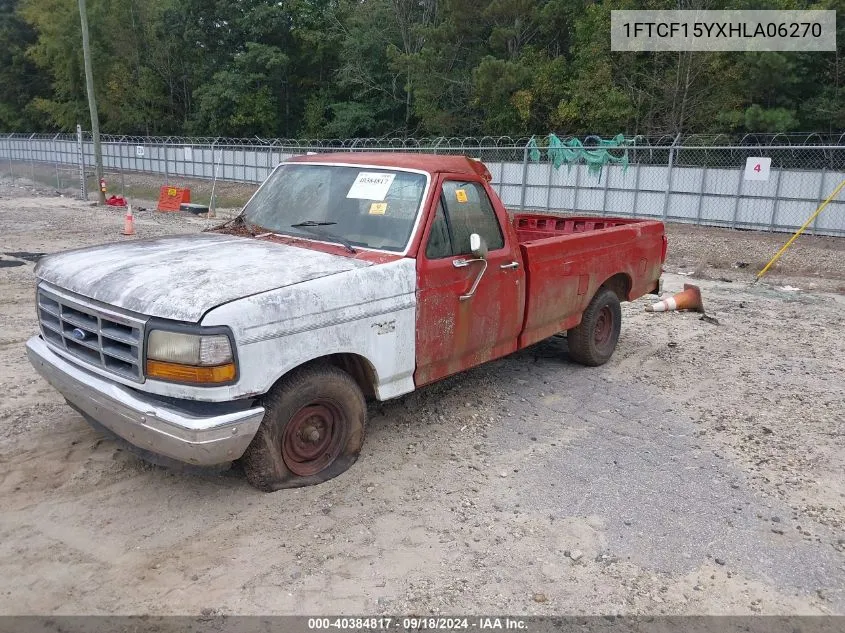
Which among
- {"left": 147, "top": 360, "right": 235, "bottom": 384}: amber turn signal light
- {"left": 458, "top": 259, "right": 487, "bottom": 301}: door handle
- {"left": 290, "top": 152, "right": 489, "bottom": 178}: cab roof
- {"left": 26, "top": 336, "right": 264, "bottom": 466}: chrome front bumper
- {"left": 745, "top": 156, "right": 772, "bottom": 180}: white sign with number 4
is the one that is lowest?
{"left": 26, "top": 336, "right": 264, "bottom": 466}: chrome front bumper

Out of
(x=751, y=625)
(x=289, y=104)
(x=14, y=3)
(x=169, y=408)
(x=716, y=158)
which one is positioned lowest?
(x=751, y=625)

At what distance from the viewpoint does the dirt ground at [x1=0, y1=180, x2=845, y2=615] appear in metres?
3.26

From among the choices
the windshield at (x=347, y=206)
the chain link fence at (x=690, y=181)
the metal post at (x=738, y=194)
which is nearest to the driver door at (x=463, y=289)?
the windshield at (x=347, y=206)

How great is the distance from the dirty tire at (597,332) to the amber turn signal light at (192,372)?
392 centimetres

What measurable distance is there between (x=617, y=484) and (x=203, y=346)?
2.72 metres

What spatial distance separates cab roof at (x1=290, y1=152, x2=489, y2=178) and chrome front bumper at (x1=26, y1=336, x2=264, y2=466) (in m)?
2.17

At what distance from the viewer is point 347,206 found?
4.82 meters

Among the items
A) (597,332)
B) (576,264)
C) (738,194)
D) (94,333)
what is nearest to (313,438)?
(94,333)

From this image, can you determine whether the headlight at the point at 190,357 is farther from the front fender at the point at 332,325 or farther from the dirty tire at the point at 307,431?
the dirty tire at the point at 307,431

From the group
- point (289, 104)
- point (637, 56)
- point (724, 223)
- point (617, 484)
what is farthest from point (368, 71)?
point (617, 484)

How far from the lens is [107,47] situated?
53750 millimetres

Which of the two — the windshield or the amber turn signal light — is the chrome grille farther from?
the windshield

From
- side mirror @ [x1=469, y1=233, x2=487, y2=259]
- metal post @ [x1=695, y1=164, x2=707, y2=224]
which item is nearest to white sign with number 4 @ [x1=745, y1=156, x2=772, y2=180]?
metal post @ [x1=695, y1=164, x2=707, y2=224]

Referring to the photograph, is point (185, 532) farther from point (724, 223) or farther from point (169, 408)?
point (724, 223)
